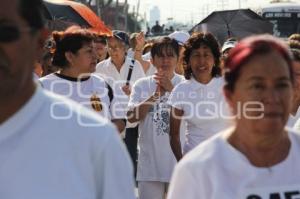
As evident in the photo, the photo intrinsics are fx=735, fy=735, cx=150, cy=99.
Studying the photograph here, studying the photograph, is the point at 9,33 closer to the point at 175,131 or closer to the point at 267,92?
the point at 267,92

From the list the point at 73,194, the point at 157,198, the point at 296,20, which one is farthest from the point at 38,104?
the point at 296,20

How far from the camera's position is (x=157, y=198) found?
250 inches

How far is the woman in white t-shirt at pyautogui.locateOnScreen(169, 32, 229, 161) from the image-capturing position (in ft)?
19.4

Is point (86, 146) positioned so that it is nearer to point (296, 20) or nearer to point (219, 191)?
point (219, 191)

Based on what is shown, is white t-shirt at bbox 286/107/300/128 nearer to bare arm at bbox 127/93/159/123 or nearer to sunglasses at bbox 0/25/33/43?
bare arm at bbox 127/93/159/123

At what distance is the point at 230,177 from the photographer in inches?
113

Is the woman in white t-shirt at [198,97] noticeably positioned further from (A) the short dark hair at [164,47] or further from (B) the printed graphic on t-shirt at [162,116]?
(A) the short dark hair at [164,47]

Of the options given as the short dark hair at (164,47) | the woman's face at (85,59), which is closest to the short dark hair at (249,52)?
the woman's face at (85,59)

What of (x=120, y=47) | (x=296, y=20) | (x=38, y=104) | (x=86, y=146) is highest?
(x=38, y=104)

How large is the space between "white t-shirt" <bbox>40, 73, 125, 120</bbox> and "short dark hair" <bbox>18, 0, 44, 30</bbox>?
11.1 feet

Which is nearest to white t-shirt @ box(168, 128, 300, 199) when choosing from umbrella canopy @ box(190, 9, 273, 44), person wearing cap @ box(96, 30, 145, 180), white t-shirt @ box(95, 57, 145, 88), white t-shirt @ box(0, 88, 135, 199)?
white t-shirt @ box(0, 88, 135, 199)

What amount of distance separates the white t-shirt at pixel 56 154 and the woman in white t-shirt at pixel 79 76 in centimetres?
344

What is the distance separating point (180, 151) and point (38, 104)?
153 inches

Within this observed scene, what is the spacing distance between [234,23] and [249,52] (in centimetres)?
1035
